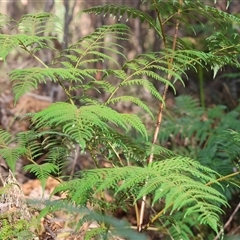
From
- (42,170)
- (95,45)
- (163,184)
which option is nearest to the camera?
(163,184)

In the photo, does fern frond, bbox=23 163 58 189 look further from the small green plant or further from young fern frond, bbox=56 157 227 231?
young fern frond, bbox=56 157 227 231

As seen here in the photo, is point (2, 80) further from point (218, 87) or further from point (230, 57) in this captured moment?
point (230, 57)

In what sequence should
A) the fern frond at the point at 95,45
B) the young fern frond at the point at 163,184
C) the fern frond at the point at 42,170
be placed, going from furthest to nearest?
the fern frond at the point at 95,45 → the fern frond at the point at 42,170 → the young fern frond at the point at 163,184

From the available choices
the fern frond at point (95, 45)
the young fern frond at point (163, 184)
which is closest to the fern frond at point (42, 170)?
the young fern frond at point (163, 184)

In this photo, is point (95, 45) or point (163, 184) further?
point (95, 45)

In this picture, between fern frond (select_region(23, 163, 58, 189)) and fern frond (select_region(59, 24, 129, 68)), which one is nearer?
fern frond (select_region(23, 163, 58, 189))

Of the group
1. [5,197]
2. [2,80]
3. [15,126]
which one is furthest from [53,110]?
[2,80]

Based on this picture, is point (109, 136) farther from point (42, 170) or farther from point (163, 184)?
point (163, 184)

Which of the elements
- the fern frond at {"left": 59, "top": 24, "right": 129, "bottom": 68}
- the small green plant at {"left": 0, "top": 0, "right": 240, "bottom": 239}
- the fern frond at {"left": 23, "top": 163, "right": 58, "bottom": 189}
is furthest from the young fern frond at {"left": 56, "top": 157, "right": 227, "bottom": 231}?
the fern frond at {"left": 59, "top": 24, "right": 129, "bottom": 68}

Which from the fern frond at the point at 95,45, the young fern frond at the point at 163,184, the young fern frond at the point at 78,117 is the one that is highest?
the fern frond at the point at 95,45

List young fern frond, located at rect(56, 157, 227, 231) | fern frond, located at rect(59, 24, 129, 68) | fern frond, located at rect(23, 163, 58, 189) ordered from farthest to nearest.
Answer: fern frond, located at rect(59, 24, 129, 68) < fern frond, located at rect(23, 163, 58, 189) < young fern frond, located at rect(56, 157, 227, 231)

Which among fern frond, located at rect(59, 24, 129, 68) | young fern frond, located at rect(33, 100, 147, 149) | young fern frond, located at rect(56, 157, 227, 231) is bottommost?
young fern frond, located at rect(56, 157, 227, 231)

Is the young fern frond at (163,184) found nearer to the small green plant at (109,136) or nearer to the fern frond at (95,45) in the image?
the small green plant at (109,136)

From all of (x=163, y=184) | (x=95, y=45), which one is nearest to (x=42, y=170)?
(x=163, y=184)
